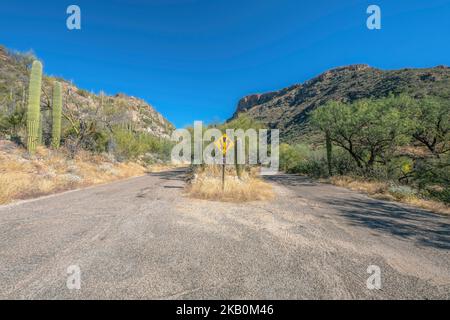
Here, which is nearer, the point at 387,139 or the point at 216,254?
the point at 216,254

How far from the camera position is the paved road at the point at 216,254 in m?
2.32

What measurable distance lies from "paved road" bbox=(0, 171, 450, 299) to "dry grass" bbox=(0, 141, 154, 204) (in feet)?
8.48

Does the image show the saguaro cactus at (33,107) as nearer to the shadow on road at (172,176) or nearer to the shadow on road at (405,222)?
the shadow on road at (172,176)

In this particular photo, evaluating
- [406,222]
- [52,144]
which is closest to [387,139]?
[406,222]

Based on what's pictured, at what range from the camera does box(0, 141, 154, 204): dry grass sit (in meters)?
7.40

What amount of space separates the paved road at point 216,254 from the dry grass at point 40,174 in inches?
102

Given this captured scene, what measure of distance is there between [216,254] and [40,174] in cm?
1065

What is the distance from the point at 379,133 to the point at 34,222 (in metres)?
17.9

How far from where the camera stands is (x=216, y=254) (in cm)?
317
